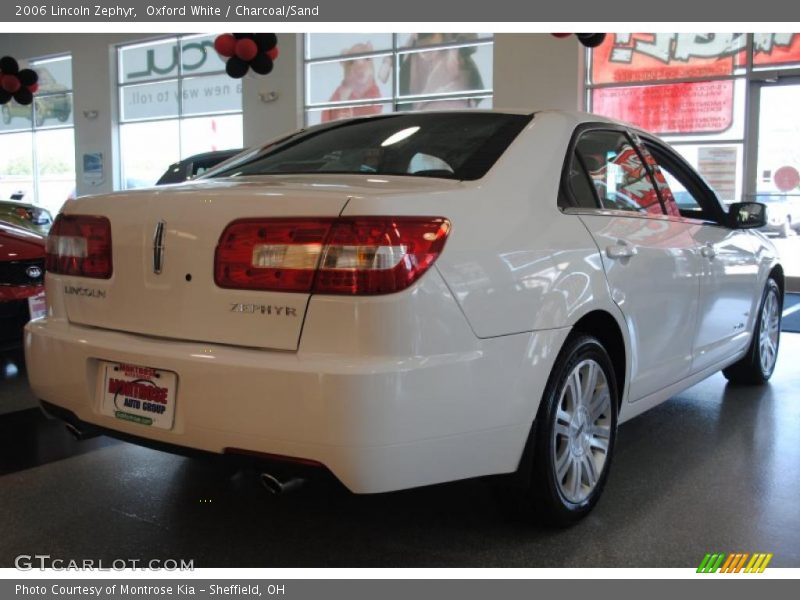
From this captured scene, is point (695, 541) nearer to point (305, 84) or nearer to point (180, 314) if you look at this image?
point (180, 314)

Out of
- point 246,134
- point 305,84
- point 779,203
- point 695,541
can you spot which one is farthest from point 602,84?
point 695,541

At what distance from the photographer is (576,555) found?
2.27 meters

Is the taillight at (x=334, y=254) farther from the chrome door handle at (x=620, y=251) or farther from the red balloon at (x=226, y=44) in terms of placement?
the red balloon at (x=226, y=44)

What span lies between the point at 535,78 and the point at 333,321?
1109cm

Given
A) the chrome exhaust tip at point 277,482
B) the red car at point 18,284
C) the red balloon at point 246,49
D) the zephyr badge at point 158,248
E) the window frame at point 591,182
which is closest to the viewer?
the chrome exhaust tip at point 277,482

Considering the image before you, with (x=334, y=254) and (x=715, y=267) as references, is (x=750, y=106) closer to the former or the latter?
(x=715, y=267)

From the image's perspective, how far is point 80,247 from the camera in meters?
2.30

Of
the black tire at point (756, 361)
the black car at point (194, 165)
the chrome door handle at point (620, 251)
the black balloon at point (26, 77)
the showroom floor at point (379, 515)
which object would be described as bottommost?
the showroom floor at point (379, 515)

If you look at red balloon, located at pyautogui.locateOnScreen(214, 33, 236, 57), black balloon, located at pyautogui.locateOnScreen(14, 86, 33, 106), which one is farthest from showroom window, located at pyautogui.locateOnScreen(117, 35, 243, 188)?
red balloon, located at pyautogui.locateOnScreen(214, 33, 236, 57)

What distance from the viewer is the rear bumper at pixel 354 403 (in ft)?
5.86

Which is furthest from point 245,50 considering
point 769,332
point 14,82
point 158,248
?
point 158,248

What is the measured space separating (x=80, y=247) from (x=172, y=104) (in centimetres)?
1596

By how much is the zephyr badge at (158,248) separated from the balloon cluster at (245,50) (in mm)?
9836

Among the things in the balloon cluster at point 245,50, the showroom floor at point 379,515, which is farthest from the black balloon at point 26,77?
the showroom floor at point 379,515
